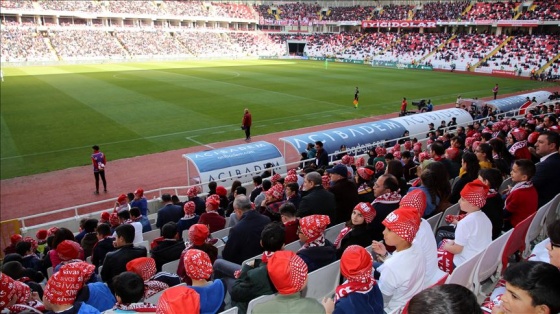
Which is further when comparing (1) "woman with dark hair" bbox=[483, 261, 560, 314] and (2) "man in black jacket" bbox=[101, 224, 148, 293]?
(2) "man in black jacket" bbox=[101, 224, 148, 293]

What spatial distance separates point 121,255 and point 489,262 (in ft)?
15.0

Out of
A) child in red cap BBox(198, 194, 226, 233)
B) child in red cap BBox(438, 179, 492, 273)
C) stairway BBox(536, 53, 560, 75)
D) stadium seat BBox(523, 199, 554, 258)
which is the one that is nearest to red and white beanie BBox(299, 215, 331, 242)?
child in red cap BBox(438, 179, 492, 273)

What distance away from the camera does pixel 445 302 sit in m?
2.44

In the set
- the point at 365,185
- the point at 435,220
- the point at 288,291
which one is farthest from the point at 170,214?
the point at 288,291

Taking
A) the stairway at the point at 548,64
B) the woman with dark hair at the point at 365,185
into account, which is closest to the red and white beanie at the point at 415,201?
the woman with dark hair at the point at 365,185

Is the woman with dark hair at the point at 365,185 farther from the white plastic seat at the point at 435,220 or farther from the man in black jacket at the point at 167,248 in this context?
the man in black jacket at the point at 167,248

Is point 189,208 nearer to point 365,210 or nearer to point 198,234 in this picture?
point 198,234

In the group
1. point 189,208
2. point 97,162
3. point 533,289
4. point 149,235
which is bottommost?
point 97,162

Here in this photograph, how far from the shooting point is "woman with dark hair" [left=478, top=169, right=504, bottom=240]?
17.9 ft

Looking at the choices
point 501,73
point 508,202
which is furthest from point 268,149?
point 501,73

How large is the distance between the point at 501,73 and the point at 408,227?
172 ft

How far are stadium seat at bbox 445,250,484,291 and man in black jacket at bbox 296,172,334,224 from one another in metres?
2.33

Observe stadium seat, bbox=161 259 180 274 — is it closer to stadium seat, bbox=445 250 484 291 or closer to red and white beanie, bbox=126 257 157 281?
red and white beanie, bbox=126 257 157 281

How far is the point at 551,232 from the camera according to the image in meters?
3.60
